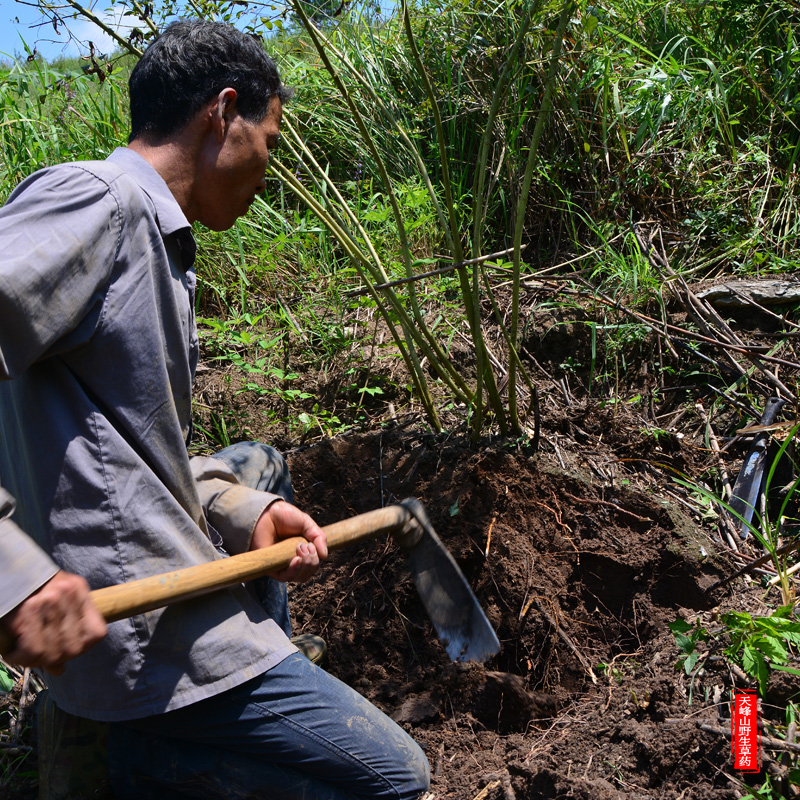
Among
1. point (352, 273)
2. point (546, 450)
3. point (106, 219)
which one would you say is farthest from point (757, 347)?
point (106, 219)

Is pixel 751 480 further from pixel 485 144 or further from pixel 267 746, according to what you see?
pixel 267 746

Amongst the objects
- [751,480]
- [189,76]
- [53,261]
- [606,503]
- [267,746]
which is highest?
[189,76]

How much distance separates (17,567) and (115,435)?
1.14 feet

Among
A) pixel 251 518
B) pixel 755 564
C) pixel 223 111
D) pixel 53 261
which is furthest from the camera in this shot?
pixel 755 564

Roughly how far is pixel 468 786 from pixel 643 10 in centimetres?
449

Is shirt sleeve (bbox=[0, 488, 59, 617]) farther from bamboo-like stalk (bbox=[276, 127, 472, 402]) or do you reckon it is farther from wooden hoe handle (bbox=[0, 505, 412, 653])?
bamboo-like stalk (bbox=[276, 127, 472, 402])

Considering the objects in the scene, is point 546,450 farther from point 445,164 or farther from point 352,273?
point 352,273

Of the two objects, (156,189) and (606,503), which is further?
(606,503)

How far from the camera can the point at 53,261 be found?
4.14 feet

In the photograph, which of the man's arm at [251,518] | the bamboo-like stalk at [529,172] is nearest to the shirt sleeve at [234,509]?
the man's arm at [251,518]

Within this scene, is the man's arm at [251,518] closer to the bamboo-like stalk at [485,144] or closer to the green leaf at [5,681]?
the bamboo-like stalk at [485,144]

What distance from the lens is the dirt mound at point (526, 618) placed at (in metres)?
1.94

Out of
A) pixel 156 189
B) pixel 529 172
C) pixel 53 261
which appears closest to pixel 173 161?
pixel 156 189

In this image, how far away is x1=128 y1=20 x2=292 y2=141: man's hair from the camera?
1.64 m
